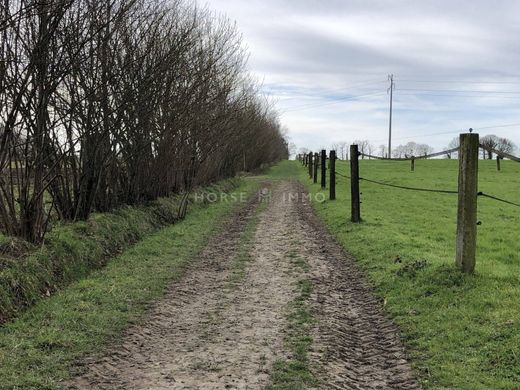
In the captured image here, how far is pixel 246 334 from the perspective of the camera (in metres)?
4.72

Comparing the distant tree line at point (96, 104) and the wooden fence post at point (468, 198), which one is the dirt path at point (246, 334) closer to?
the wooden fence post at point (468, 198)

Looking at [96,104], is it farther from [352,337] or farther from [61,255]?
[352,337]

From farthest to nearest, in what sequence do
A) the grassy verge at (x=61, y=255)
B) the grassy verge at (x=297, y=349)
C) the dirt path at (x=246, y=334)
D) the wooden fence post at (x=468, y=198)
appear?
the wooden fence post at (x=468, y=198) → the grassy verge at (x=61, y=255) → the dirt path at (x=246, y=334) → the grassy verge at (x=297, y=349)

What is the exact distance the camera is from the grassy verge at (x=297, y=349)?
3672mm

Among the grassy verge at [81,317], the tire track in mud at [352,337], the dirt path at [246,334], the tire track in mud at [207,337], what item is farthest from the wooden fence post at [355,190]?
the grassy verge at [81,317]

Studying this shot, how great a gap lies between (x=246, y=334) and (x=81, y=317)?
1782 millimetres

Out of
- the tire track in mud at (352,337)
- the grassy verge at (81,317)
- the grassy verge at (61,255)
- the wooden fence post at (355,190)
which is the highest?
the wooden fence post at (355,190)

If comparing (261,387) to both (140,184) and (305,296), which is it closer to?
(305,296)

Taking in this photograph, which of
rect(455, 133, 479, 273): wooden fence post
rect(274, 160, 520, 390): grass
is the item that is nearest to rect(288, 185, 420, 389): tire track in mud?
rect(274, 160, 520, 390): grass

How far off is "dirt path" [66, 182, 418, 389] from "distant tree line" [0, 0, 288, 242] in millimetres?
2863

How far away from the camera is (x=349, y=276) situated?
7.09 meters

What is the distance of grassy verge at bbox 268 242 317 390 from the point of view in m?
3.67

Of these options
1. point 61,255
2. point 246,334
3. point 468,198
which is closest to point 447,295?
point 468,198

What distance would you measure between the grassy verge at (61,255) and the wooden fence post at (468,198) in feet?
17.2
